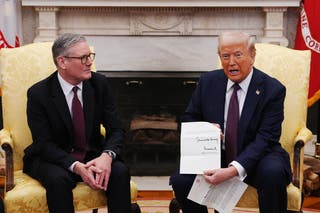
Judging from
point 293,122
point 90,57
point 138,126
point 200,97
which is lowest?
point 138,126

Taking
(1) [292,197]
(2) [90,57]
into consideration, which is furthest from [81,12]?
(1) [292,197]

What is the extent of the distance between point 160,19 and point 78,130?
5.93ft

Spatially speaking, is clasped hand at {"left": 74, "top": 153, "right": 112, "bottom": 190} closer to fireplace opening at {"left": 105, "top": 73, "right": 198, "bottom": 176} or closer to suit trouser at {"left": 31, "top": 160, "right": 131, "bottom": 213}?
suit trouser at {"left": 31, "top": 160, "right": 131, "bottom": 213}

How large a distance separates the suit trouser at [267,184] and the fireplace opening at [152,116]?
1.77 m

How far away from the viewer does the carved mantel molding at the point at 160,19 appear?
3.68 m

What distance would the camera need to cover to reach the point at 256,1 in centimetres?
366

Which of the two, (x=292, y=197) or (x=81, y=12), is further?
(x=81, y=12)

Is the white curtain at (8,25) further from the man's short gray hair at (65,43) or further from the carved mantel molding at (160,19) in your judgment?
the man's short gray hair at (65,43)

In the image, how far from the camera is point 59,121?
6.96 feet

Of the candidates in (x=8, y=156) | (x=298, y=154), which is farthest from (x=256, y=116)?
(x=8, y=156)

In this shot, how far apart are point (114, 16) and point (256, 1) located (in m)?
1.05

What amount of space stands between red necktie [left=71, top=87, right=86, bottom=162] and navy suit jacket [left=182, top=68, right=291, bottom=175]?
537 mm

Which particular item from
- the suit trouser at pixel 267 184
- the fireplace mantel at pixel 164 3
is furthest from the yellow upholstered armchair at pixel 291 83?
the fireplace mantel at pixel 164 3

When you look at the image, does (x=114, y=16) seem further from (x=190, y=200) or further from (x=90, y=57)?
(x=190, y=200)
